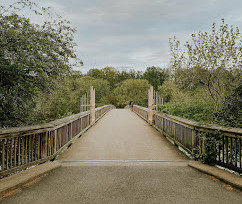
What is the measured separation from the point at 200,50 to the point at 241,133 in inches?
270

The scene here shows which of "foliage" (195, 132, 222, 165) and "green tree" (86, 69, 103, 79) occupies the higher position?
"green tree" (86, 69, 103, 79)

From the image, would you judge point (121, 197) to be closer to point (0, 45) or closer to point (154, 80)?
point (0, 45)

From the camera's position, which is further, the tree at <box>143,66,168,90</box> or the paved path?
the tree at <box>143,66,168,90</box>

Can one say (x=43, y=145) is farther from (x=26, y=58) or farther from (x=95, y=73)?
(x=95, y=73)

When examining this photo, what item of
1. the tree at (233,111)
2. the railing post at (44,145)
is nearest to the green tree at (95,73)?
the railing post at (44,145)

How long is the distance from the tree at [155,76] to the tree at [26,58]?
57721 millimetres

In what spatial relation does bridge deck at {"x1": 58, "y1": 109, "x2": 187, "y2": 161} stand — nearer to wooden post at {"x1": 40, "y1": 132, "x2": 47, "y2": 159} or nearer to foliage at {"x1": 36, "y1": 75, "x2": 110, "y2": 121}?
wooden post at {"x1": 40, "y1": 132, "x2": 47, "y2": 159}

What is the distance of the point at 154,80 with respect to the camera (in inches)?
2539

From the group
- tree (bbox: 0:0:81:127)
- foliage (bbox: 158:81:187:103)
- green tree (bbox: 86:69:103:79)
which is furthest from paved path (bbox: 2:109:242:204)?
green tree (bbox: 86:69:103:79)

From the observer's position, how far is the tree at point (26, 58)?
5039 millimetres

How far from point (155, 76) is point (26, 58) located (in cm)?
6329

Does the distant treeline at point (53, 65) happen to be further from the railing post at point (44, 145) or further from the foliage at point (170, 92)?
the foliage at point (170, 92)

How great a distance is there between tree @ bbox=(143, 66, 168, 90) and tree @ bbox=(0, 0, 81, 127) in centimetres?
5772

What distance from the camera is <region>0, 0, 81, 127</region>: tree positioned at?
504cm
